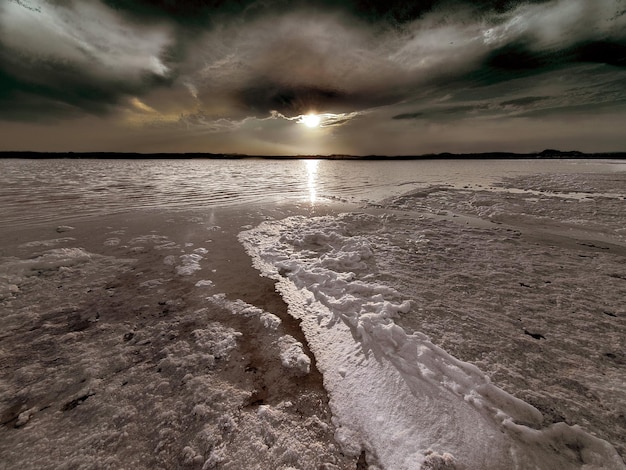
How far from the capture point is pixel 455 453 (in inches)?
80.2

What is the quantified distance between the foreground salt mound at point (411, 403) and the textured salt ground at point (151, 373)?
0.92 feet

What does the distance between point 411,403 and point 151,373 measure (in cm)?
281

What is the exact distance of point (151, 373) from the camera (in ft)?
9.28

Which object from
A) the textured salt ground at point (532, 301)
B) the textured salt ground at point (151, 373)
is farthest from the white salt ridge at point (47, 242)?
the textured salt ground at point (532, 301)

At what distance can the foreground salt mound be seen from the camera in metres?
2.01

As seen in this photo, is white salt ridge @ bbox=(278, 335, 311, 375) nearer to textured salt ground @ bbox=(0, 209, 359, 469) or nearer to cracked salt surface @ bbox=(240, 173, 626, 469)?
textured salt ground @ bbox=(0, 209, 359, 469)

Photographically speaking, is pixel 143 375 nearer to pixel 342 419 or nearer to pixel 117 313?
pixel 117 313

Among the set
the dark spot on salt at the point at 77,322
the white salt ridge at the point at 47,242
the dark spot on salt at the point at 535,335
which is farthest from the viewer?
the white salt ridge at the point at 47,242

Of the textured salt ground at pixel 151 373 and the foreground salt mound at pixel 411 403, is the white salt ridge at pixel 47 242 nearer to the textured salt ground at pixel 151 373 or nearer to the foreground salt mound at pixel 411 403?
the textured salt ground at pixel 151 373

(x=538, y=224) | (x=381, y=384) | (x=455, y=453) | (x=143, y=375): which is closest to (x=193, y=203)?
(x=143, y=375)

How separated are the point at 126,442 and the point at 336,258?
4.56m

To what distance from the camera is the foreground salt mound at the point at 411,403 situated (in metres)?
2.01

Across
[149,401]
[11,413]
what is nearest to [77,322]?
[11,413]

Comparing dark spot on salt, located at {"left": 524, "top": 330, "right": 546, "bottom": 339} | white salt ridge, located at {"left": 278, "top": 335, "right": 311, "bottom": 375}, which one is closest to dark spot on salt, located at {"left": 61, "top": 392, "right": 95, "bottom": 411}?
white salt ridge, located at {"left": 278, "top": 335, "right": 311, "bottom": 375}
